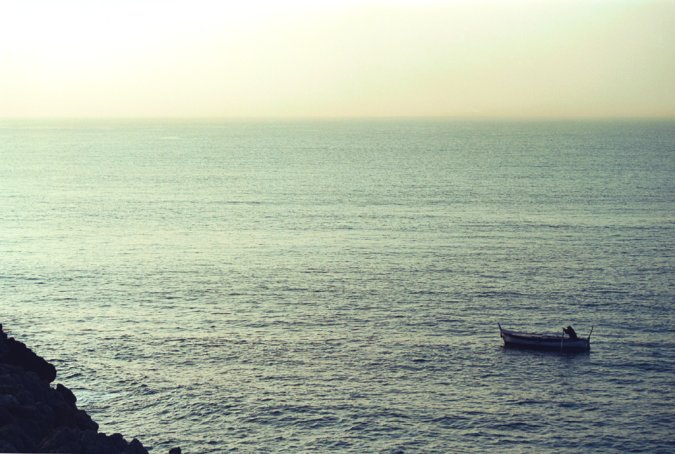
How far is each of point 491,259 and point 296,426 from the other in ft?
158

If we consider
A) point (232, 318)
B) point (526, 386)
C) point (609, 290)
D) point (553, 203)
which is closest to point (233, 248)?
point (232, 318)

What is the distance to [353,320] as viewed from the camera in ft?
240

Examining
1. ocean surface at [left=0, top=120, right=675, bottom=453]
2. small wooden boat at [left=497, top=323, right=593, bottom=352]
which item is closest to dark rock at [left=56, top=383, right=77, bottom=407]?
ocean surface at [left=0, top=120, right=675, bottom=453]

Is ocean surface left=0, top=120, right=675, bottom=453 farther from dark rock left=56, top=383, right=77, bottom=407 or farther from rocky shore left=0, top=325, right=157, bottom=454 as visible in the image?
rocky shore left=0, top=325, right=157, bottom=454

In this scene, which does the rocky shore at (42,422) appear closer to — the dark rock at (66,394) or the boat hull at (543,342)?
the dark rock at (66,394)

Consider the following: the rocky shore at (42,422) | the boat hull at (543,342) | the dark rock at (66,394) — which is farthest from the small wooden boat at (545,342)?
the rocky shore at (42,422)

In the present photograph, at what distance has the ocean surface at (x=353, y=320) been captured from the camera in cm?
5234

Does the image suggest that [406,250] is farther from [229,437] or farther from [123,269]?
[229,437]

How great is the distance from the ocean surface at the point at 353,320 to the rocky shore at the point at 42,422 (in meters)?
8.54

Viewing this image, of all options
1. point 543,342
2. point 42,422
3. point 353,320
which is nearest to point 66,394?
point 42,422

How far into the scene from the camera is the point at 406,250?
100188mm

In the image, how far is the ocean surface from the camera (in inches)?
2061

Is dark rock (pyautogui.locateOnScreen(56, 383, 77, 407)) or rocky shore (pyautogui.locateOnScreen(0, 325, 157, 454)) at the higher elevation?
rocky shore (pyautogui.locateOnScreen(0, 325, 157, 454))

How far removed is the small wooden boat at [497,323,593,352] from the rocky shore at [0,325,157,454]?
3436 centimetres
